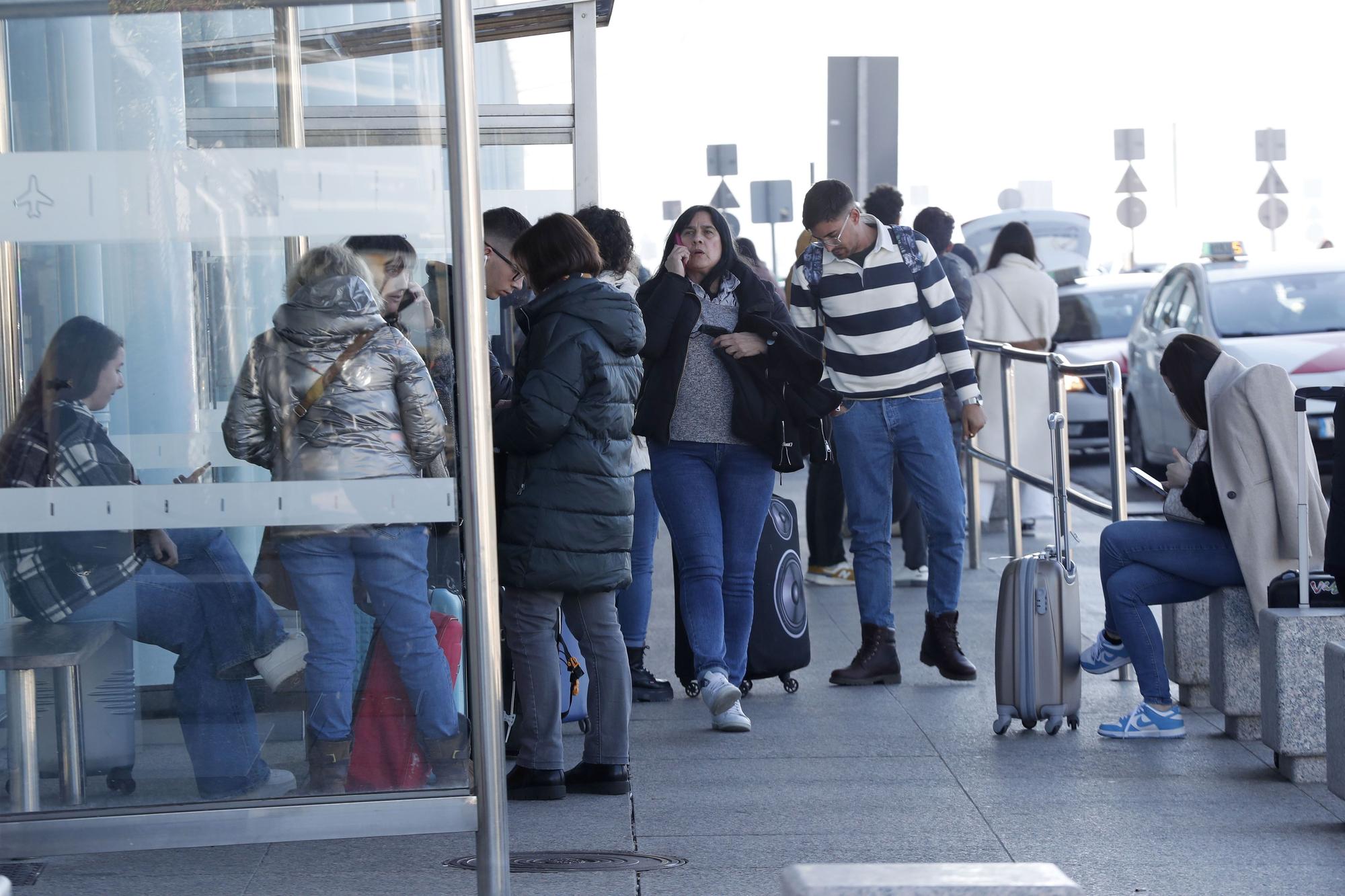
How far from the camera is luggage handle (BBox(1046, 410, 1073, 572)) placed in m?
5.62

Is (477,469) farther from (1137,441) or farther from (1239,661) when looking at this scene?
(1137,441)

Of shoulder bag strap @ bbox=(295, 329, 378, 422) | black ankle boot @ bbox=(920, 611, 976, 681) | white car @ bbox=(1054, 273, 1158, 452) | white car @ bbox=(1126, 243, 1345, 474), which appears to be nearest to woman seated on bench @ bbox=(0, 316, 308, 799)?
shoulder bag strap @ bbox=(295, 329, 378, 422)

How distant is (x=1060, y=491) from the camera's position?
5918 mm

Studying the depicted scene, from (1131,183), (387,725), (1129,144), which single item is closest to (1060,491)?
(387,725)

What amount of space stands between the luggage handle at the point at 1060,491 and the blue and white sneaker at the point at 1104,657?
312 millimetres

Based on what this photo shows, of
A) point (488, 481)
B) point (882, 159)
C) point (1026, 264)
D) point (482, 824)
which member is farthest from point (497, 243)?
point (1026, 264)

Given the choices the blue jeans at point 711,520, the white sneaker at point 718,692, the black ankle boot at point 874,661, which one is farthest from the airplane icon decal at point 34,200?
the black ankle boot at point 874,661

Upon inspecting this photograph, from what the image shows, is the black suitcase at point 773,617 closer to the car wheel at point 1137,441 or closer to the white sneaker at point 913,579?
the white sneaker at point 913,579

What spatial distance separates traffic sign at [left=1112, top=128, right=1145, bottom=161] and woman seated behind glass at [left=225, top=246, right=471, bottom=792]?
24282mm

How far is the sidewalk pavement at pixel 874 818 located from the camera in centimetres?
404

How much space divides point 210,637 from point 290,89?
1.20m

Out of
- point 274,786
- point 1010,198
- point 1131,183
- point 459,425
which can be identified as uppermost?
point 1010,198

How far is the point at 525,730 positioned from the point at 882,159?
5.26 metres

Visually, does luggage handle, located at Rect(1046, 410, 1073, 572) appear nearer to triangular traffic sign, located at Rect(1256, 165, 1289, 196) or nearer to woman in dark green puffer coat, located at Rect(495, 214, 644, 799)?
woman in dark green puffer coat, located at Rect(495, 214, 644, 799)
